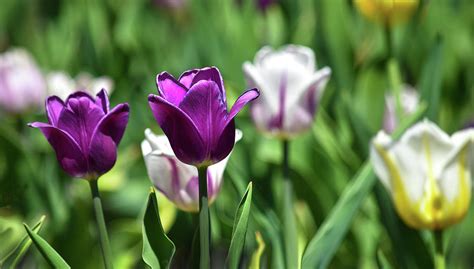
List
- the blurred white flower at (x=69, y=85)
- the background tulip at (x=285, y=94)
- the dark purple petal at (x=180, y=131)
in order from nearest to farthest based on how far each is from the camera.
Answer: the dark purple petal at (x=180, y=131) < the background tulip at (x=285, y=94) < the blurred white flower at (x=69, y=85)

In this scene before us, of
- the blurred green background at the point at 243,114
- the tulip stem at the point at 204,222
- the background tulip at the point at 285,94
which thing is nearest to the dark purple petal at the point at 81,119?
the tulip stem at the point at 204,222

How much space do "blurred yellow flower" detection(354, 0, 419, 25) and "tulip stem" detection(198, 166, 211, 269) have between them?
71 cm

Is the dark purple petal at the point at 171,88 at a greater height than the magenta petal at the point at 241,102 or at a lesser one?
greater

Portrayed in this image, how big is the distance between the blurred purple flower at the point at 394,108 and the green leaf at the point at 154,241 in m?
0.61

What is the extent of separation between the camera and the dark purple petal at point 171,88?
697 millimetres

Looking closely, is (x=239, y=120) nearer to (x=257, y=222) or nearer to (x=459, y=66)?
(x=257, y=222)

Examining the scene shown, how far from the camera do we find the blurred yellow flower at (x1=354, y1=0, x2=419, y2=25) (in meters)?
1.35

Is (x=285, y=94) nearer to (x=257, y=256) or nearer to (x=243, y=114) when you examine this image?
(x=257, y=256)

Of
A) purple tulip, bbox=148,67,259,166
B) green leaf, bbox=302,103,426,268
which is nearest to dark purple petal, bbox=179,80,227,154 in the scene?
purple tulip, bbox=148,67,259,166

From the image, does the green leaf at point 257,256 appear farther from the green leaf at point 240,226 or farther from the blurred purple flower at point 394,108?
the blurred purple flower at point 394,108

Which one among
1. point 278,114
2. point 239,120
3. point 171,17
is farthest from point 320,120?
point 171,17

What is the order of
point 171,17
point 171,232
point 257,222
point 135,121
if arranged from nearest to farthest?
point 257,222, point 171,232, point 135,121, point 171,17

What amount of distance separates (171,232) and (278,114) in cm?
24

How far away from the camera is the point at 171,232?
1197 millimetres
